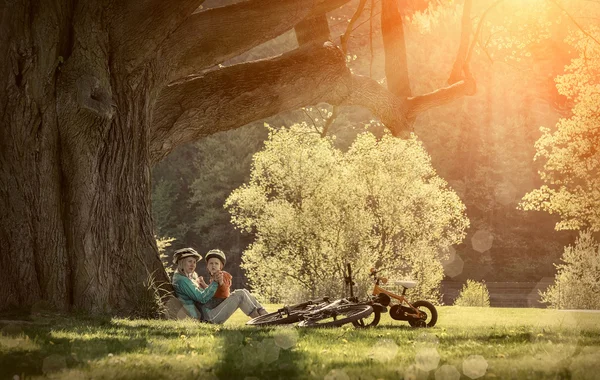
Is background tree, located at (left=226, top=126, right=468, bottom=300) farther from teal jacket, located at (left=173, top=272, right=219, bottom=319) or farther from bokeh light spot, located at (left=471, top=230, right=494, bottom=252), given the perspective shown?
bokeh light spot, located at (left=471, top=230, right=494, bottom=252)

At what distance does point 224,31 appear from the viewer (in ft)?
35.7

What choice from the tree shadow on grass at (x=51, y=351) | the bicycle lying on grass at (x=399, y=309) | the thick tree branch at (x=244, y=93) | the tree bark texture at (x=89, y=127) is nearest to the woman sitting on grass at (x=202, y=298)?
A: the tree bark texture at (x=89, y=127)

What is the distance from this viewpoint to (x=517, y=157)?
53.0 metres

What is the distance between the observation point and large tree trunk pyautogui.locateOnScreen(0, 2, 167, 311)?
30.3 ft

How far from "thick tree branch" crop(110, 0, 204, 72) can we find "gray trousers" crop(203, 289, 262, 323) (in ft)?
11.6

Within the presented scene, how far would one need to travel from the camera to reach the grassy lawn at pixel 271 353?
4.69m

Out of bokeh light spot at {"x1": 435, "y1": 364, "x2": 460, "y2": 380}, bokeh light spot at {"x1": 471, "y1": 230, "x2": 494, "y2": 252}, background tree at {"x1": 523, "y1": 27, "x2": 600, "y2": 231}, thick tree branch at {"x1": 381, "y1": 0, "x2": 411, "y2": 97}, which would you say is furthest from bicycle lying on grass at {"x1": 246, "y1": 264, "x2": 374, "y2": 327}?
bokeh light spot at {"x1": 471, "y1": 230, "x2": 494, "y2": 252}

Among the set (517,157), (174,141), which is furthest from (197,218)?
(174,141)

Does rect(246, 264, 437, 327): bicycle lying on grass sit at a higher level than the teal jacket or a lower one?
lower

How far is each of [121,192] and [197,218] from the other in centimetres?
4371

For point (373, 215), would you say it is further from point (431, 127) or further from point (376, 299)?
point (431, 127)

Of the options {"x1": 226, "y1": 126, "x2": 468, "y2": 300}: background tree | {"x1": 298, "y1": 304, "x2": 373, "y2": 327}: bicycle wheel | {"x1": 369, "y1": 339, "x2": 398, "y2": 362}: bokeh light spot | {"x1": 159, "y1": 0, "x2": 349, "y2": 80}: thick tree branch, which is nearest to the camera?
{"x1": 369, "y1": 339, "x2": 398, "y2": 362}: bokeh light spot

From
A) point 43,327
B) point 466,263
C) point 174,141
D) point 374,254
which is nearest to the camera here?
point 43,327

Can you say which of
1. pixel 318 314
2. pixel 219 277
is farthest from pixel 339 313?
pixel 219 277
